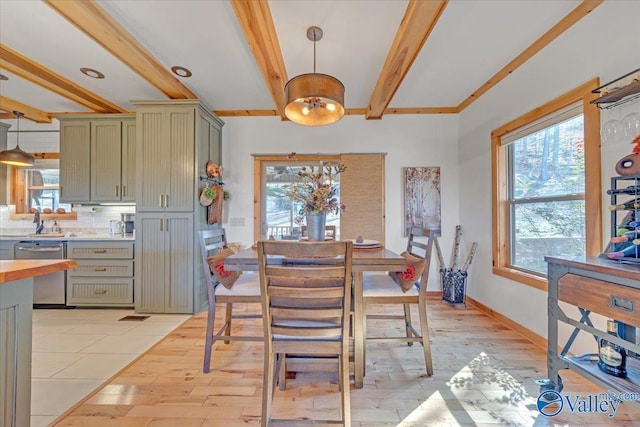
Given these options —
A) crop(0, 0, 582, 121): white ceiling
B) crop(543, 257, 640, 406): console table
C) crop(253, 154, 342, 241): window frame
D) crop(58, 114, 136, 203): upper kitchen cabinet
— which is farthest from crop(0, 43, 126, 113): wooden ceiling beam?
crop(543, 257, 640, 406): console table

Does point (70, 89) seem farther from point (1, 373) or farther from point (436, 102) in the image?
Result: point (436, 102)

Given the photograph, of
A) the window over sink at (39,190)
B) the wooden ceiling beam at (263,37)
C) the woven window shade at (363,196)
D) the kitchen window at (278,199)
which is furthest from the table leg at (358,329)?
the window over sink at (39,190)

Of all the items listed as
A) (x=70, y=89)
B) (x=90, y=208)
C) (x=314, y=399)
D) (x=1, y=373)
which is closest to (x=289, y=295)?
(x=314, y=399)

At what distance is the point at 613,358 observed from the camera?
1423mm

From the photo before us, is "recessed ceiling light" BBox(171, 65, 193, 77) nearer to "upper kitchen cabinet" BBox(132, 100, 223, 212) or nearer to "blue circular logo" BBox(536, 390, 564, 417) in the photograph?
"upper kitchen cabinet" BBox(132, 100, 223, 212)

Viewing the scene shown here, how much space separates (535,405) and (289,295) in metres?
1.65

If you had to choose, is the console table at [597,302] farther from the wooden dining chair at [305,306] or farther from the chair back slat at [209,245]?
the chair back slat at [209,245]

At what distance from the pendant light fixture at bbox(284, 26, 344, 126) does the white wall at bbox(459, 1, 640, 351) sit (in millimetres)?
1763

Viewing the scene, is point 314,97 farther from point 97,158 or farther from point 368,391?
point 97,158

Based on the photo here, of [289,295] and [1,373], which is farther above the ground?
[289,295]

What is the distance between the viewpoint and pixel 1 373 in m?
1.05

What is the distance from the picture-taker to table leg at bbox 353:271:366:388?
179 centimetres

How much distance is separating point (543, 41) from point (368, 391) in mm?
3025

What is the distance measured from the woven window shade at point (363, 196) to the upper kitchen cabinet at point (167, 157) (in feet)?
6.28
